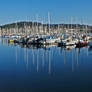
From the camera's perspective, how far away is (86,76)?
53.3 feet

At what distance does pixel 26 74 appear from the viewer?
17.5m

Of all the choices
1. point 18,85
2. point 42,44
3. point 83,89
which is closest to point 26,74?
point 18,85

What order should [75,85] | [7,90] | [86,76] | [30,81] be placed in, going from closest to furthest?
[7,90], [75,85], [30,81], [86,76]

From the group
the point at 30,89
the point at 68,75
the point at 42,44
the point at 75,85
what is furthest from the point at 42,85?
the point at 42,44

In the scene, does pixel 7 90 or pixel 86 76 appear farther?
pixel 86 76

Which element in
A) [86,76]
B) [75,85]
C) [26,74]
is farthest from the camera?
[26,74]

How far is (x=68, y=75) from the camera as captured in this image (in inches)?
660

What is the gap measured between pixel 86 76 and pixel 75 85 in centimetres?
289

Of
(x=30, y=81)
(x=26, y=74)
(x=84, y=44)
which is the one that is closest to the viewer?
(x=30, y=81)

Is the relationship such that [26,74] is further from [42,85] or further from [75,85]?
[75,85]

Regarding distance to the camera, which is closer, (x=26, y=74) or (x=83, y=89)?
(x=83, y=89)

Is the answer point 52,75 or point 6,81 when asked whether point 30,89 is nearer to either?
point 6,81

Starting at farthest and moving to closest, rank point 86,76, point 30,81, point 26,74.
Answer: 1. point 26,74
2. point 86,76
3. point 30,81

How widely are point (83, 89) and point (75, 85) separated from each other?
92 cm
